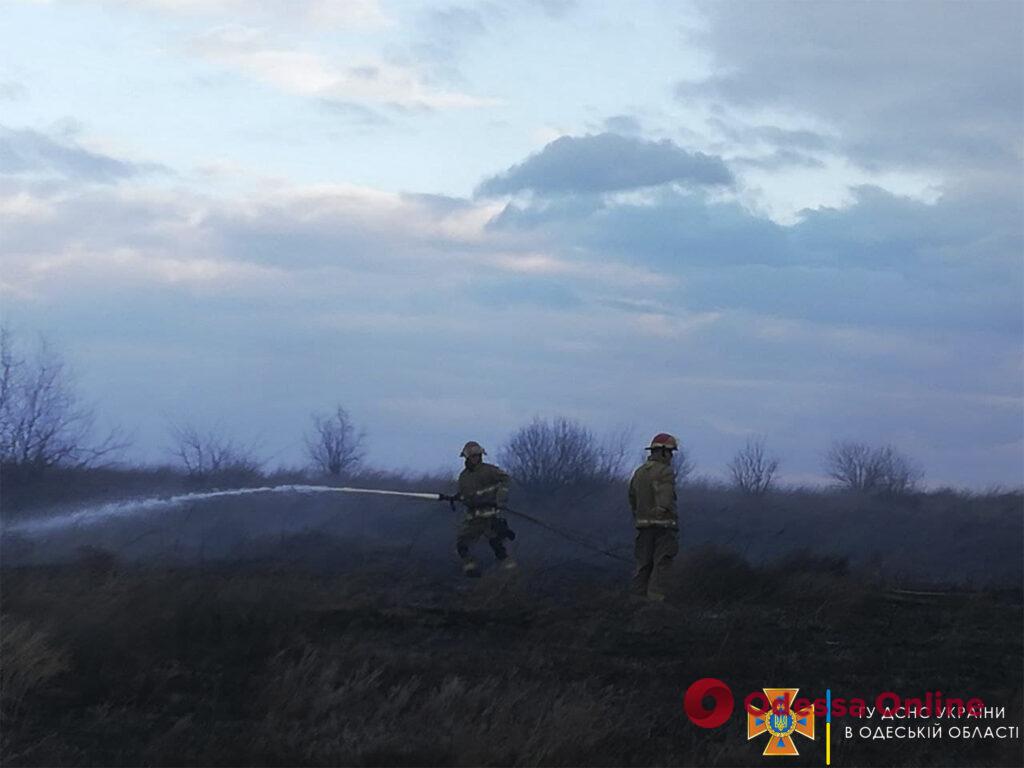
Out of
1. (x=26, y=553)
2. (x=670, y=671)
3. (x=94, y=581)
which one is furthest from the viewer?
(x=26, y=553)

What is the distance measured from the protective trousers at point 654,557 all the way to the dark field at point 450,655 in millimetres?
349

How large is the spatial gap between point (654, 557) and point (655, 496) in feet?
2.16

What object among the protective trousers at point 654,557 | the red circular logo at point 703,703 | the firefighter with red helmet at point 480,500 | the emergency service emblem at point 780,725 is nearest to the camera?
the emergency service emblem at point 780,725

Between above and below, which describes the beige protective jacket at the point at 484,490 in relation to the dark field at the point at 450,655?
above

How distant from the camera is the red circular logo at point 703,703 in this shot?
28.1 ft

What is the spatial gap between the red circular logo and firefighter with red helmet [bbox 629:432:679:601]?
4439 millimetres

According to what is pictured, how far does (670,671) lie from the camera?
403 inches

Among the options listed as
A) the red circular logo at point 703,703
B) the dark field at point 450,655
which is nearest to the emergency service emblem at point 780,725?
the dark field at point 450,655

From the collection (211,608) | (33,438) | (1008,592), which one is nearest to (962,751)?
(211,608)

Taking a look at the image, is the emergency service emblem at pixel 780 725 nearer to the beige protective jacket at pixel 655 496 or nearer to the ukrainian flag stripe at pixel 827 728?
the ukrainian flag stripe at pixel 827 728

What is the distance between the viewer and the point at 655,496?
14102 millimetres

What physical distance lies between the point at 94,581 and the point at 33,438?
11.1 meters

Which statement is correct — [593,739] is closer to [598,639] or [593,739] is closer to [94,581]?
[598,639]

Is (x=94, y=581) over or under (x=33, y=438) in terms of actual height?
under
